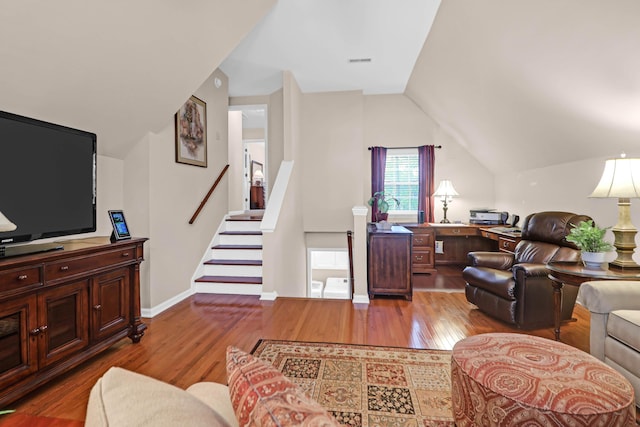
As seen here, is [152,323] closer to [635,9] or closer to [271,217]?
[271,217]

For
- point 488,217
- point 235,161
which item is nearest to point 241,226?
point 235,161

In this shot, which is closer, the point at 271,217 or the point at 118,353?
the point at 118,353

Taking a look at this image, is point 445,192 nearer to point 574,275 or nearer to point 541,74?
point 541,74

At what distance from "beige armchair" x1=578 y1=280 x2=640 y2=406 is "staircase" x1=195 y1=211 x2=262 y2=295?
3169 mm

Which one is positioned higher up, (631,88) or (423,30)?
(423,30)

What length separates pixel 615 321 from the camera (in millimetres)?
1883

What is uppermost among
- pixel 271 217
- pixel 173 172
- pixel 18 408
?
pixel 173 172

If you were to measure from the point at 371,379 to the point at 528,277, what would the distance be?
1788 millimetres

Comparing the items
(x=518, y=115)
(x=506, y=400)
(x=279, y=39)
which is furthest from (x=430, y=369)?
(x=279, y=39)

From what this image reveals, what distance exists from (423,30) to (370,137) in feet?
7.64

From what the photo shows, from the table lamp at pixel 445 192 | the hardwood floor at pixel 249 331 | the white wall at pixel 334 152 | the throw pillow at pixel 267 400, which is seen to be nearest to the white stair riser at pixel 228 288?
the hardwood floor at pixel 249 331

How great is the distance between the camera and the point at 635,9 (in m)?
1.90

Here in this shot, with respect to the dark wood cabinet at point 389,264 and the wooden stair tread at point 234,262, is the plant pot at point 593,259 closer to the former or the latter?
the dark wood cabinet at point 389,264

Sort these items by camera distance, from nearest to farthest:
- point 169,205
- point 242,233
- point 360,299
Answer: point 169,205 < point 360,299 < point 242,233
